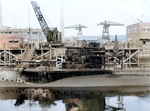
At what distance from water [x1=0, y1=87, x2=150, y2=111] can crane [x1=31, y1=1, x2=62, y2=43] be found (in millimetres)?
14103

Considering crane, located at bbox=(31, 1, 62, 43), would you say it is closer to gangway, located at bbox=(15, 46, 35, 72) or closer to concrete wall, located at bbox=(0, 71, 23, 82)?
gangway, located at bbox=(15, 46, 35, 72)

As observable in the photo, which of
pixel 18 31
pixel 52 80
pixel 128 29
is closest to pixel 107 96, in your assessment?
pixel 52 80

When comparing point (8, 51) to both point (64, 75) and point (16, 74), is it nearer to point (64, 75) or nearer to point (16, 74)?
point (16, 74)

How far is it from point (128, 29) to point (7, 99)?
3089 centimetres

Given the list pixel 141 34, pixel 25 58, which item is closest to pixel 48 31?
pixel 25 58

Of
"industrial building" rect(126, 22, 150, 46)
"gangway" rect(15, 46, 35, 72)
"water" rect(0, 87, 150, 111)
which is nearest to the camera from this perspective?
"water" rect(0, 87, 150, 111)

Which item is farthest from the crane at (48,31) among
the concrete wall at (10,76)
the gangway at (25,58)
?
the concrete wall at (10,76)

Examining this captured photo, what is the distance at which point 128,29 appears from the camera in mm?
41531

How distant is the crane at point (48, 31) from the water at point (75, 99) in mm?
14103

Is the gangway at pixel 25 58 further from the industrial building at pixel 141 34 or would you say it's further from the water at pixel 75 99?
the industrial building at pixel 141 34

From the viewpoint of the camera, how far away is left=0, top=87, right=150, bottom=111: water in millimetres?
18578

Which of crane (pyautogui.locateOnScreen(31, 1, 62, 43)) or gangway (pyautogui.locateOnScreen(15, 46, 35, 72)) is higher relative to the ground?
Answer: crane (pyautogui.locateOnScreen(31, 1, 62, 43))

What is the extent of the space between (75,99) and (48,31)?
66.0 ft

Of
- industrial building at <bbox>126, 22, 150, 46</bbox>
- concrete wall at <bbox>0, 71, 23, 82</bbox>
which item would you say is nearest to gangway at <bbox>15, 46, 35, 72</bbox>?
concrete wall at <bbox>0, 71, 23, 82</bbox>
